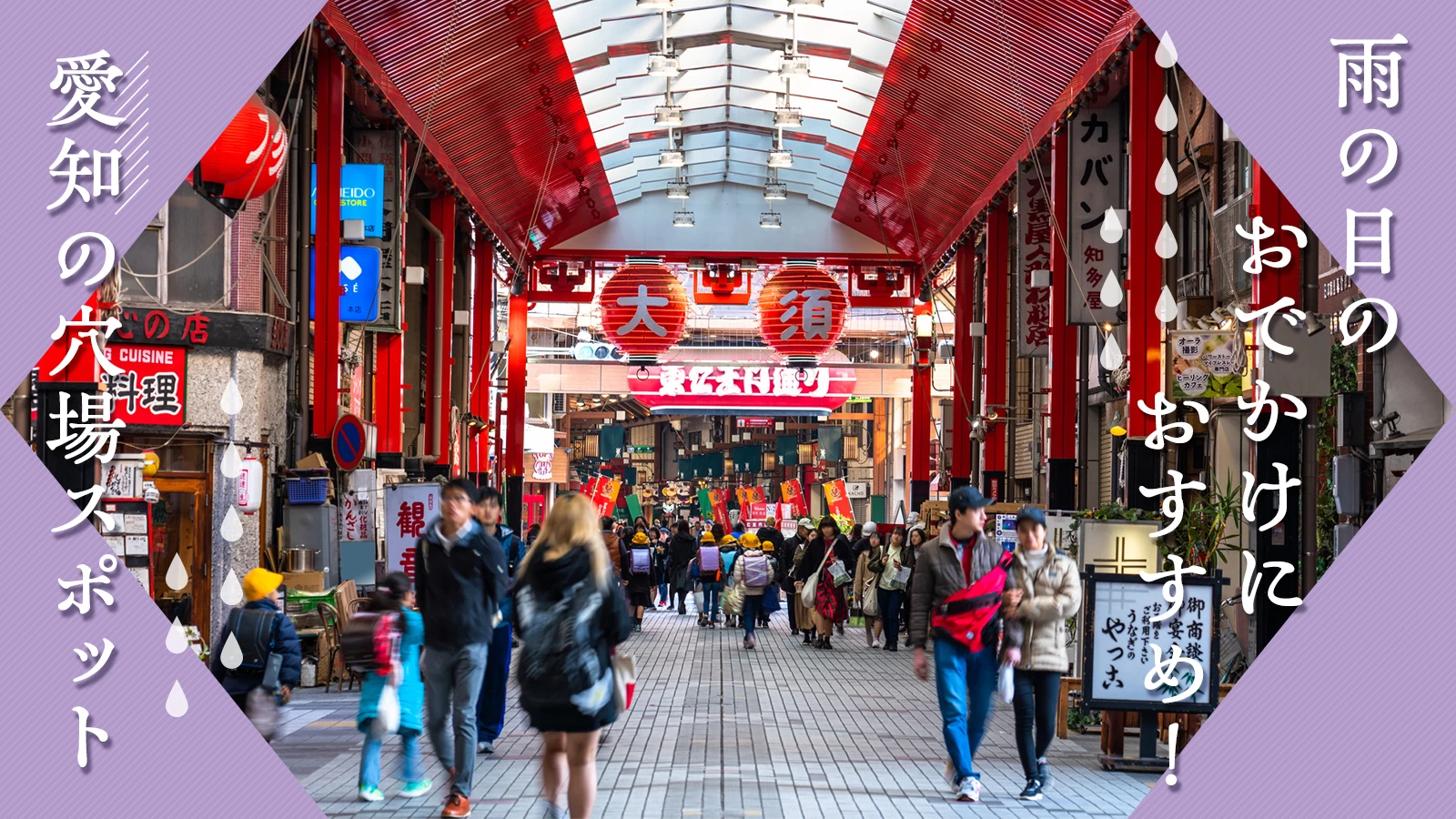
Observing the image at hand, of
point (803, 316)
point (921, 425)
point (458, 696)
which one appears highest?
point (803, 316)

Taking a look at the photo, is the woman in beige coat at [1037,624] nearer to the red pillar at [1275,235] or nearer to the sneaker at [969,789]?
the sneaker at [969,789]

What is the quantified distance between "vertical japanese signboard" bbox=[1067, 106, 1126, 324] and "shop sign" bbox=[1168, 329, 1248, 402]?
13.7 ft

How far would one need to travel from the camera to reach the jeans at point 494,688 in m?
8.66

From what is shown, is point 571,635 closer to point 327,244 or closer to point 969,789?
point 969,789

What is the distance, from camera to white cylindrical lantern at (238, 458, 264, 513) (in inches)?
553

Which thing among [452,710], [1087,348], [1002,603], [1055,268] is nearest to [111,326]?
[452,710]

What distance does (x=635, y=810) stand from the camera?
7.29m

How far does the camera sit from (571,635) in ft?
19.2

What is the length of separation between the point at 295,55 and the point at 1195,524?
31.5 ft

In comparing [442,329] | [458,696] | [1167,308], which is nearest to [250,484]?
[458,696]

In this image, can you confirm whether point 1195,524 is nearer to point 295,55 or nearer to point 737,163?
point 295,55

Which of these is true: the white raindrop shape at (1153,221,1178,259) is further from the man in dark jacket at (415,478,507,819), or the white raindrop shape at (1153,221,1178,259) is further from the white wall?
the white wall

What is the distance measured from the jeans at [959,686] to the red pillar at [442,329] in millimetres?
15224

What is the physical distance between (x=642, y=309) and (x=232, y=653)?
1520 cm
